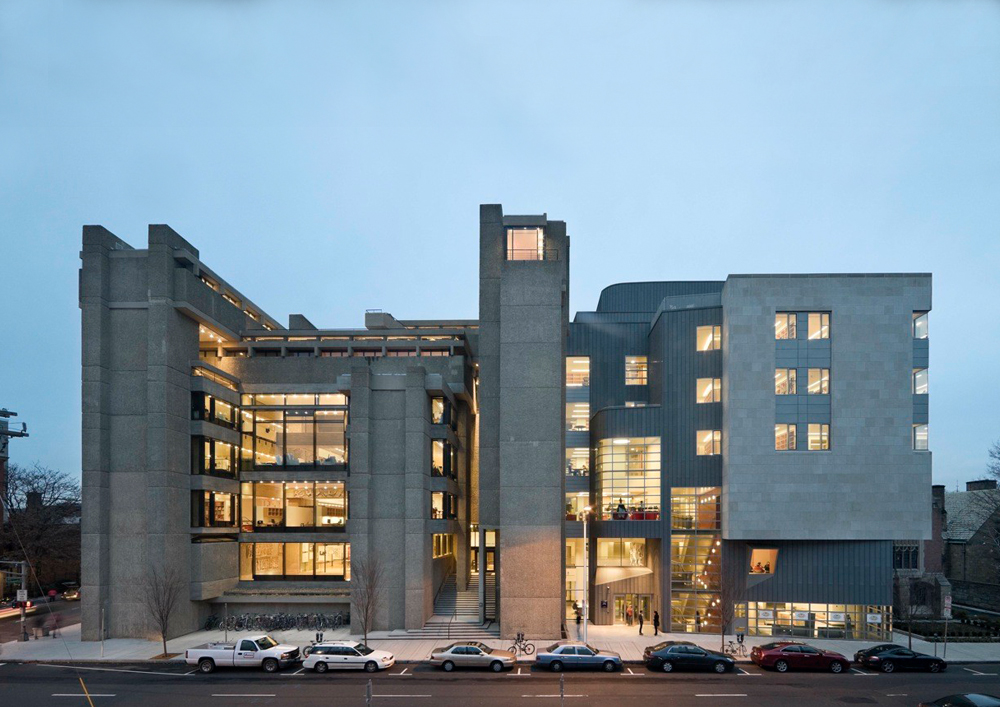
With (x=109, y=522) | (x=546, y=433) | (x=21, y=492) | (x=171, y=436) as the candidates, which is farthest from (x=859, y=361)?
(x=21, y=492)

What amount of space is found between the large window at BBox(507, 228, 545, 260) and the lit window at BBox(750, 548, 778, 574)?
21739mm

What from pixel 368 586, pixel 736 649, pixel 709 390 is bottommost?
pixel 736 649

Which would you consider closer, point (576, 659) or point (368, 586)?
point (576, 659)

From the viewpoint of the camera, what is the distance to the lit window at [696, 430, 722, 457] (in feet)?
129

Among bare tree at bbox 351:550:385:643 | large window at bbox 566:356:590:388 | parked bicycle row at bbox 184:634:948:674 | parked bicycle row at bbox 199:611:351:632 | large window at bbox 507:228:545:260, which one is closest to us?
parked bicycle row at bbox 184:634:948:674

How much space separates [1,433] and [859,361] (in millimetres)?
66026

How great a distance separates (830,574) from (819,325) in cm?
1459

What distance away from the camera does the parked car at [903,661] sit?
1180 inches

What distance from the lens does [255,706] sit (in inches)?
942

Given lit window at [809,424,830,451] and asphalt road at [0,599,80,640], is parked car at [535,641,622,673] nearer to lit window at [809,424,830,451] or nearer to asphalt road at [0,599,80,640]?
lit window at [809,424,830,451]

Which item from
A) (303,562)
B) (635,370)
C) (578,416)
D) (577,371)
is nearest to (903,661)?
(635,370)

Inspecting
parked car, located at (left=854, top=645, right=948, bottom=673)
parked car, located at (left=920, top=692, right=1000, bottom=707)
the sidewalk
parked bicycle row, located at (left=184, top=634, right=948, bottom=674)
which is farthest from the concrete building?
parked car, located at (left=920, top=692, right=1000, bottom=707)

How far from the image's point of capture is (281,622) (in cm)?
3797

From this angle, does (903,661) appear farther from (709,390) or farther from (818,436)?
(709,390)
